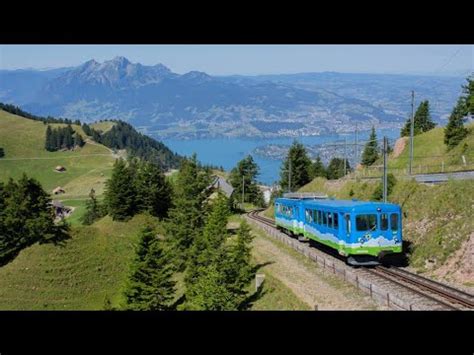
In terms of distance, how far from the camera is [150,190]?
5200cm

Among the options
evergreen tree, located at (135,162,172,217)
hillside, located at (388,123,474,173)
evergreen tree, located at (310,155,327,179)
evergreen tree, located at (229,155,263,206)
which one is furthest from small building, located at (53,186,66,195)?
hillside, located at (388,123,474,173)

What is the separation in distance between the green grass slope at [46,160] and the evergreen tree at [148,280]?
106m

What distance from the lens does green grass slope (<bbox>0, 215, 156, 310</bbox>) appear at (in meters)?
34.3

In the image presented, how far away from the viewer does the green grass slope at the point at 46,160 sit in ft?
461

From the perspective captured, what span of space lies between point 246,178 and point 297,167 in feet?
33.7

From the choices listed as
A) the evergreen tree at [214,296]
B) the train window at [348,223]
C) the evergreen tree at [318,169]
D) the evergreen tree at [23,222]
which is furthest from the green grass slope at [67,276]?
the evergreen tree at [318,169]

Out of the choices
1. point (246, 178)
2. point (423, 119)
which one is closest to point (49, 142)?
point (246, 178)

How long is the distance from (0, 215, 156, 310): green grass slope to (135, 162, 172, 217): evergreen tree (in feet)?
26.7

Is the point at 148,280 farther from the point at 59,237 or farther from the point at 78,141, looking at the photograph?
the point at 78,141

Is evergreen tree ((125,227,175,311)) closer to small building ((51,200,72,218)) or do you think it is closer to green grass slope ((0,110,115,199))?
small building ((51,200,72,218))
